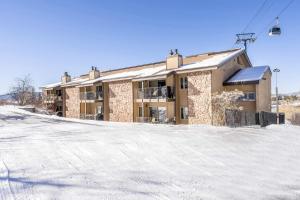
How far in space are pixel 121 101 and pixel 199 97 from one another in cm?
1122

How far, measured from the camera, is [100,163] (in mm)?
8867

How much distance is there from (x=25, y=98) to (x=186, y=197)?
6725 centimetres

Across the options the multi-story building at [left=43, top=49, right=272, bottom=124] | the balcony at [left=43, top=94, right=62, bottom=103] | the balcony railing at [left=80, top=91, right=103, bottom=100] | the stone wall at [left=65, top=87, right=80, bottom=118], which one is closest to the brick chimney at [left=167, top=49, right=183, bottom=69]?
the multi-story building at [left=43, top=49, right=272, bottom=124]

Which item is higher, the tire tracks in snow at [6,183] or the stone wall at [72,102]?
the stone wall at [72,102]

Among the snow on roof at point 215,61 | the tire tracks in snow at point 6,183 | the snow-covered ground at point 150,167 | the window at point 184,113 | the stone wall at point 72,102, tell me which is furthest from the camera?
the stone wall at point 72,102

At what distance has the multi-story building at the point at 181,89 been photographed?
970 inches

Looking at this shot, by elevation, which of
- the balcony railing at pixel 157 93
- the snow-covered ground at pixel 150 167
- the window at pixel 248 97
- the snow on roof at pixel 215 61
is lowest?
the snow-covered ground at pixel 150 167

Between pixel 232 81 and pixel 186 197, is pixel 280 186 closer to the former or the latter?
pixel 186 197

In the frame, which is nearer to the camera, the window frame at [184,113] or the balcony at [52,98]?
the window frame at [184,113]

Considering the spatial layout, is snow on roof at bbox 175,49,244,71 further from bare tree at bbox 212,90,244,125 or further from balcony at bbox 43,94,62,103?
balcony at bbox 43,94,62,103

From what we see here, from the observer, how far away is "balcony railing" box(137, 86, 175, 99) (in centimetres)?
2709

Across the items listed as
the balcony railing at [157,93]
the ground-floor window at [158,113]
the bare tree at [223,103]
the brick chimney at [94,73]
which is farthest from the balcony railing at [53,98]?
the bare tree at [223,103]

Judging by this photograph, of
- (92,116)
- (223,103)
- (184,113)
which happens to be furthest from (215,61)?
(92,116)

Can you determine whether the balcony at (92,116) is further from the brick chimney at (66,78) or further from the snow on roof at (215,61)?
the snow on roof at (215,61)
